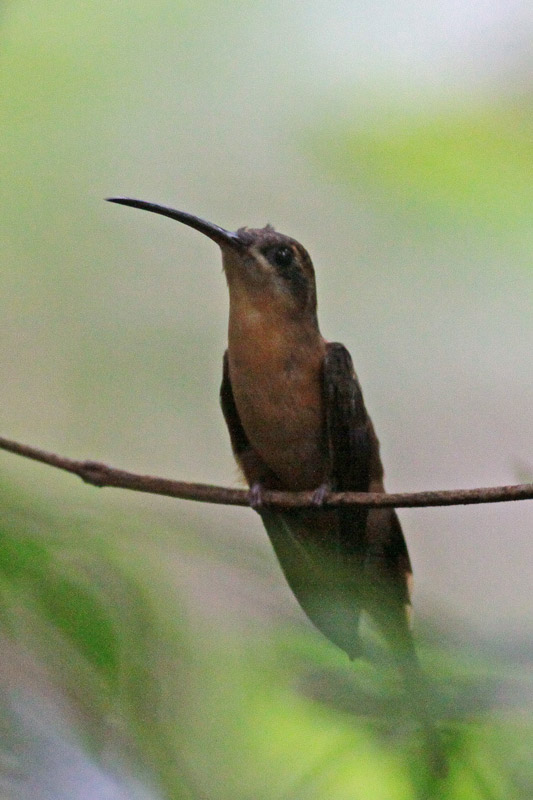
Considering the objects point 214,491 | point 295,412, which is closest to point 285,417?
point 295,412

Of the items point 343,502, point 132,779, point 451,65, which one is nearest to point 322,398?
point 343,502

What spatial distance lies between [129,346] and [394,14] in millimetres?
541


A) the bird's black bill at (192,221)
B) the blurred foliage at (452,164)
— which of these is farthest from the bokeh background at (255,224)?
the bird's black bill at (192,221)

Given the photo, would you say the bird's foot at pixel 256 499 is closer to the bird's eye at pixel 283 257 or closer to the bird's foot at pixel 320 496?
the bird's foot at pixel 320 496

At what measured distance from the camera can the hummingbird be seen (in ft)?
2.68

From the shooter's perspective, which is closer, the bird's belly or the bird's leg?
the bird's leg

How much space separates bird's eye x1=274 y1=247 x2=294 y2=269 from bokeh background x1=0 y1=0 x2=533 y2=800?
8 centimetres

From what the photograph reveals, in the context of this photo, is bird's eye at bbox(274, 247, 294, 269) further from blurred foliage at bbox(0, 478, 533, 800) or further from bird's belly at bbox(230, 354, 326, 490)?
blurred foliage at bbox(0, 478, 533, 800)

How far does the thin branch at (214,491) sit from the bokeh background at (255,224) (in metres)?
0.02

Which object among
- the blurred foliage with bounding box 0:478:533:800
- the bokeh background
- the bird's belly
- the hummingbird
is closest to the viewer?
the blurred foliage with bounding box 0:478:533:800

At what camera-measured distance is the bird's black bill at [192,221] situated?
0.75 m

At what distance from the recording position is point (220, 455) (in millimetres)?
1035

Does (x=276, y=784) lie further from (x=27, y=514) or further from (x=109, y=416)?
(x=109, y=416)

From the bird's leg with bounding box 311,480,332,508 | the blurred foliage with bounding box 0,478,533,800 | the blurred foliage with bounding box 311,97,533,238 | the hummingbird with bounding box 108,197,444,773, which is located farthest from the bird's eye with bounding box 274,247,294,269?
the blurred foliage with bounding box 0,478,533,800
